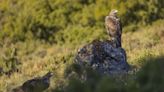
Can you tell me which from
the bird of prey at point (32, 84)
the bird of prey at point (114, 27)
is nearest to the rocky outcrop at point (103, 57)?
the bird of prey at point (114, 27)

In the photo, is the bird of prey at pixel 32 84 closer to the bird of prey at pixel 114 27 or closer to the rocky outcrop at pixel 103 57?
the rocky outcrop at pixel 103 57

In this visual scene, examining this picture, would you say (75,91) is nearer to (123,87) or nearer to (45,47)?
(123,87)

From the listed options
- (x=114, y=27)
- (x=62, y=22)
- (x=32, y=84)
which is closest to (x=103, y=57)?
(x=114, y=27)

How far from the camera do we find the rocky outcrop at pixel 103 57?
469 inches

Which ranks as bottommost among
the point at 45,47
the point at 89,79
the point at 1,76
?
the point at 45,47

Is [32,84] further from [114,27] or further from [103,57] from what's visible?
[114,27]

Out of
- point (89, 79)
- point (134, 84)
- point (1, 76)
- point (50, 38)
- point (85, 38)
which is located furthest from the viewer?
point (50, 38)

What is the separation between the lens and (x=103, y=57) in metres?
12.2

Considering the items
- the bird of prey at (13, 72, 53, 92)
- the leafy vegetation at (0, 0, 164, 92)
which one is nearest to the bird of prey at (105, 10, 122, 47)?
the bird of prey at (13, 72, 53, 92)

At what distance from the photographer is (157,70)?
7.40 meters

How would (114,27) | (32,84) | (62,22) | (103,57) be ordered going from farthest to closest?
(62,22) → (114,27) → (103,57) → (32,84)

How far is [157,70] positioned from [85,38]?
24966 mm

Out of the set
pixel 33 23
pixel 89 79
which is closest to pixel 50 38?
pixel 33 23

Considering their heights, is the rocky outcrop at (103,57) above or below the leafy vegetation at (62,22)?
above
